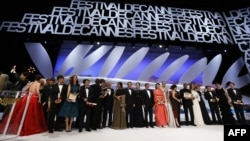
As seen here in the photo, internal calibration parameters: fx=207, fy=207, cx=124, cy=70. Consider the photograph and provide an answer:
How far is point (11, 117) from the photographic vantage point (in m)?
4.58

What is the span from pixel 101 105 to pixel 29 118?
183cm

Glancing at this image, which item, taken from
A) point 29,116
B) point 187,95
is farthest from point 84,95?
point 187,95

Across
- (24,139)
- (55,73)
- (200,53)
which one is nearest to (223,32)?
(200,53)

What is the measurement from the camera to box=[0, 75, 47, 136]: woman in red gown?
15.2 ft

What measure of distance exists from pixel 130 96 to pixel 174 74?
521 cm

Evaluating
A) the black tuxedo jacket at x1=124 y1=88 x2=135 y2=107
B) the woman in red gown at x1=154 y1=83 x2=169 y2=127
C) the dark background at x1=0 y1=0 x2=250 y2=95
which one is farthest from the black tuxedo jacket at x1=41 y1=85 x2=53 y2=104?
the dark background at x1=0 y1=0 x2=250 y2=95

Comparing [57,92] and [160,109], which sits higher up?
[57,92]

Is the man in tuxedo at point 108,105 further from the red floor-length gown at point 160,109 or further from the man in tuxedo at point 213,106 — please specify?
the man in tuxedo at point 213,106

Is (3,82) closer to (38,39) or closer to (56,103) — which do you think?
(56,103)

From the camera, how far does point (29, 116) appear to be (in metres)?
4.97

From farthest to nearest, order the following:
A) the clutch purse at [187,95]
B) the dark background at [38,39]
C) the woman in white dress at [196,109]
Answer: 1. the dark background at [38,39]
2. the woman in white dress at [196,109]
3. the clutch purse at [187,95]

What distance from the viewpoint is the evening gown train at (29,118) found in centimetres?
461

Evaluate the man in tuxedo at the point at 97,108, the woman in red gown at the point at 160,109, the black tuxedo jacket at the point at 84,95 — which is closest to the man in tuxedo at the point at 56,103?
the black tuxedo jacket at the point at 84,95

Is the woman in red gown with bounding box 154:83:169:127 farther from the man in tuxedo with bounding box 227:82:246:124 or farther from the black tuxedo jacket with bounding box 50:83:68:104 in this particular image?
the black tuxedo jacket with bounding box 50:83:68:104
